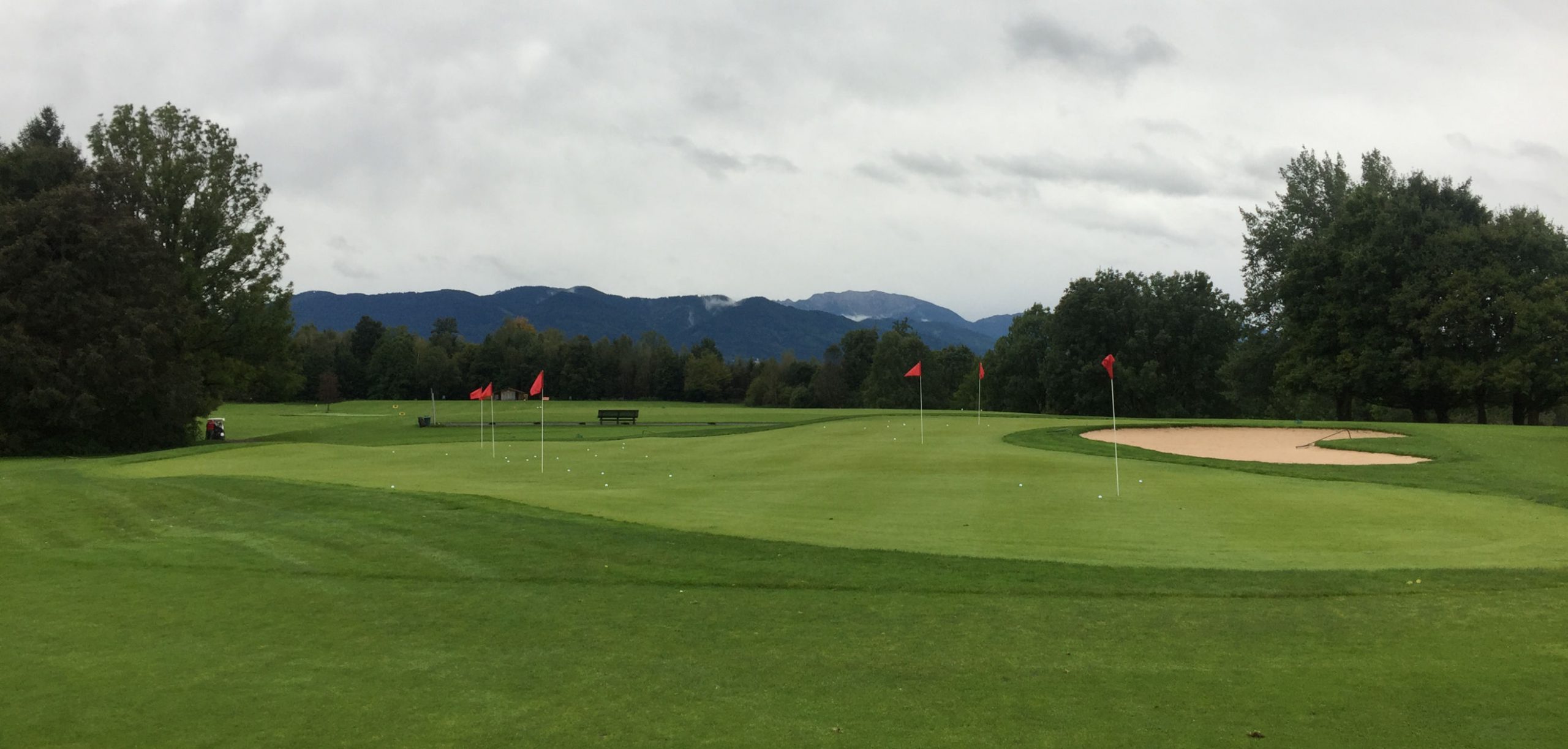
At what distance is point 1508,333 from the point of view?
43125 millimetres

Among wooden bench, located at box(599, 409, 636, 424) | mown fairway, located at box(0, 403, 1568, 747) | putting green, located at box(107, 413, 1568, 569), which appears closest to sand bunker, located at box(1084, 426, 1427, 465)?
putting green, located at box(107, 413, 1568, 569)

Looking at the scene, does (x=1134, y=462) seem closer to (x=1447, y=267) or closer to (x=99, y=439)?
(x=1447, y=267)

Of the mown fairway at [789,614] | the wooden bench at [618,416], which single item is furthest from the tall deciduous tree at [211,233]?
the mown fairway at [789,614]

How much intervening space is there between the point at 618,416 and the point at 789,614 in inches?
1895

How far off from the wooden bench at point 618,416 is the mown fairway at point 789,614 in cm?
3715

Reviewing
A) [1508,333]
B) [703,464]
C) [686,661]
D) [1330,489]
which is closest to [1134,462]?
[1330,489]

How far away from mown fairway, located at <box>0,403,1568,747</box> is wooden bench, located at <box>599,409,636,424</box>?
37149 mm

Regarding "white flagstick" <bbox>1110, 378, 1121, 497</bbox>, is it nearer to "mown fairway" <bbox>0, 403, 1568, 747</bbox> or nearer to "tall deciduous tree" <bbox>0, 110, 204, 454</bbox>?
"mown fairway" <bbox>0, 403, 1568, 747</bbox>

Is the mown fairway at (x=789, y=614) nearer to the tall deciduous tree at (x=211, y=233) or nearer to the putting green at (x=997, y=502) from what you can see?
the putting green at (x=997, y=502)

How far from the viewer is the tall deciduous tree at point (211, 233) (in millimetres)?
42500

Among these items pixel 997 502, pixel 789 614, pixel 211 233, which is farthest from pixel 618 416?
pixel 789 614

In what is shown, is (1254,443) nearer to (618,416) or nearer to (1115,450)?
(1115,450)

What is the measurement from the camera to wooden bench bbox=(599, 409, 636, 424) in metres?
55.5

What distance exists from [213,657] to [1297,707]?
24.7 feet
